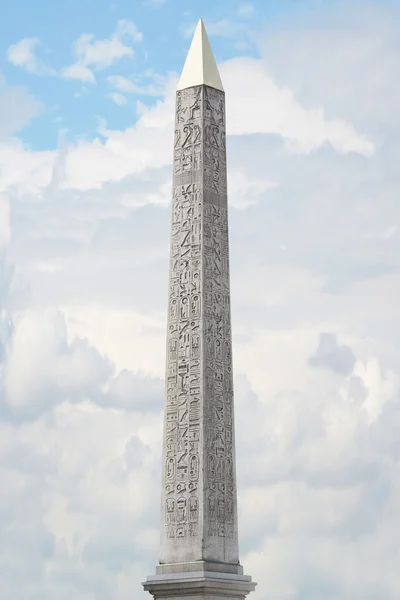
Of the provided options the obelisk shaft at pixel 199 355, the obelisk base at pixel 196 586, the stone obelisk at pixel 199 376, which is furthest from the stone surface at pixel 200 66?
the obelisk base at pixel 196 586

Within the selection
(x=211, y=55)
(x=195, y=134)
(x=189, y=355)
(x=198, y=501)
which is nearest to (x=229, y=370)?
(x=189, y=355)

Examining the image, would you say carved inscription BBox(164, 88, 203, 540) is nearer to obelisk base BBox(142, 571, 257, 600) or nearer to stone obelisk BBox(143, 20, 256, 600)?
stone obelisk BBox(143, 20, 256, 600)

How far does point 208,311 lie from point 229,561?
362cm

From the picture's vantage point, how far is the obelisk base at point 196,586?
67.4 ft

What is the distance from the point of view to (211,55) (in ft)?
76.3

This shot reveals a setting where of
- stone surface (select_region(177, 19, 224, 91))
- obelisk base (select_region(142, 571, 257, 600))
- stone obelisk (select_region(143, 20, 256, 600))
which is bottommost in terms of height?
Result: obelisk base (select_region(142, 571, 257, 600))

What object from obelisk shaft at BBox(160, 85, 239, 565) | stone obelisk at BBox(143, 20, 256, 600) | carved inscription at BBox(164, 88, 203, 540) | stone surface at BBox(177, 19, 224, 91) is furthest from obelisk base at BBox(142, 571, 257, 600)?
stone surface at BBox(177, 19, 224, 91)

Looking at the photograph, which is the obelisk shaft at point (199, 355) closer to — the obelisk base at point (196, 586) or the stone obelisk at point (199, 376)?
the stone obelisk at point (199, 376)

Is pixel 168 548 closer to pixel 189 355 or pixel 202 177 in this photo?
pixel 189 355

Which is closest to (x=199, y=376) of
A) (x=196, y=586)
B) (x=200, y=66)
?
(x=196, y=586)

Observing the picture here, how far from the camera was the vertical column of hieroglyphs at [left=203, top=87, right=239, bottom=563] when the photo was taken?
2111 cm

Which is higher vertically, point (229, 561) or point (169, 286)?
point (169, 286)

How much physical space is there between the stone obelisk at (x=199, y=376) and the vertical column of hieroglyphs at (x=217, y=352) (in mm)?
14

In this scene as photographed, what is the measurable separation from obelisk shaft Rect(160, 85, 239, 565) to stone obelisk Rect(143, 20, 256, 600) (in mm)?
14
